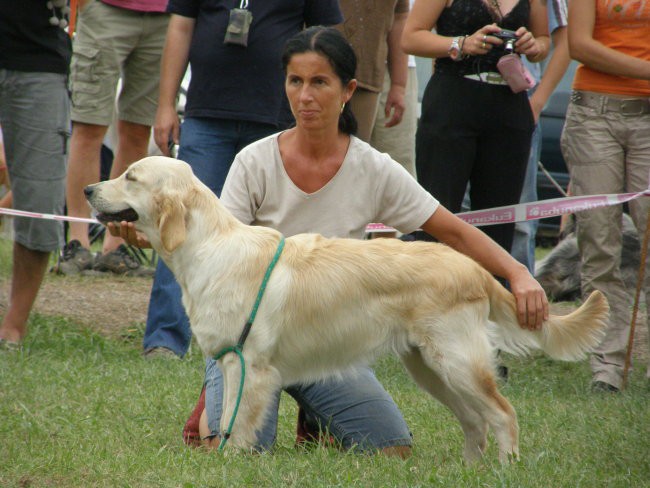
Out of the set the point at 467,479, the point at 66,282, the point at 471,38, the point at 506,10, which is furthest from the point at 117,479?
the point at 66,282

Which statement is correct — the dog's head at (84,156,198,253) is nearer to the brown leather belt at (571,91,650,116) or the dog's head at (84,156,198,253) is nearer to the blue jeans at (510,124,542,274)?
the brown leather belt at (571,91,650,116)

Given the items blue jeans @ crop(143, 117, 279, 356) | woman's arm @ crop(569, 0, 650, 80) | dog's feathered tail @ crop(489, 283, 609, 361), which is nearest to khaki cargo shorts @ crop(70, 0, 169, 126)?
blue jeans @ crop(143, 117, 279, 356)

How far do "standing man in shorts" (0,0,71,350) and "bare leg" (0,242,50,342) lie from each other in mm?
28

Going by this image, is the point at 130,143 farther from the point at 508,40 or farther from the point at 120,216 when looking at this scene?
the point at 120,216

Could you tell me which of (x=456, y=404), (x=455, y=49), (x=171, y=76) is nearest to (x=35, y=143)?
(x=171, y=76)

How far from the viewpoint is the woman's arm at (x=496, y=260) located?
13.0 ft

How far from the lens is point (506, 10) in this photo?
211 inches

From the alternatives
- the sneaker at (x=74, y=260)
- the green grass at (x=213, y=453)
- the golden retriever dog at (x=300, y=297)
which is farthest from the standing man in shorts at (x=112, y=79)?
the golden retriever dog at (x=300, y=297)

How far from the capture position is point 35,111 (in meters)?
5.57

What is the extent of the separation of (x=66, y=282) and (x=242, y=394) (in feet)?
14.0

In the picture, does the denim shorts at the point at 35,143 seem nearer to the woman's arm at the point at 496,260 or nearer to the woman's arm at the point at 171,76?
the woman's arm at the point at 171,76

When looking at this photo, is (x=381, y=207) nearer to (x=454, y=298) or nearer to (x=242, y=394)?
(x=454, y=298)

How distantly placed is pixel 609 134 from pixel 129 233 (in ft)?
9.26

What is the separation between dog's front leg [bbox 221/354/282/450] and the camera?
148 inches
